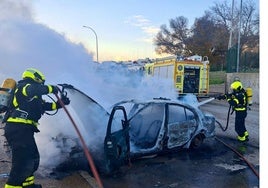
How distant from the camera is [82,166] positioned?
5980 mm

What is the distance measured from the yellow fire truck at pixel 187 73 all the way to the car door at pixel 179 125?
35.3 feet

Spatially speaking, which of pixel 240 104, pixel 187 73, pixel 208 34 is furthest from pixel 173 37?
pixel 240 104

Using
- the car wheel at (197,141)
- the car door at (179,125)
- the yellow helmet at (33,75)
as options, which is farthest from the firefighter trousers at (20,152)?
the car wheel at (197,141)

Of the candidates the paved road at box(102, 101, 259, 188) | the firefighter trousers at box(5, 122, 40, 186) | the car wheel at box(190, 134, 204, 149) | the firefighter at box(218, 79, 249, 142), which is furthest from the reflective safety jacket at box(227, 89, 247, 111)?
the firefighter trousers at box(5, 122, 40, 186)

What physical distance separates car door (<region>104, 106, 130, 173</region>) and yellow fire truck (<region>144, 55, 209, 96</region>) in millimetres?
12419

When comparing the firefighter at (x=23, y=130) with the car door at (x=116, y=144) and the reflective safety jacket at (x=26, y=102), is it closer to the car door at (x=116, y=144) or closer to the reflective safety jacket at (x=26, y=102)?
the reflective safety jacket at (x=26, y=102)

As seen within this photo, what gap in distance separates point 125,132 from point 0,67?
3.03m

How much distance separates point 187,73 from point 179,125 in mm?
12030

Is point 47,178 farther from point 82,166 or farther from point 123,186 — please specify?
point 123,186

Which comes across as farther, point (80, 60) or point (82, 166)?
point (80, 60)

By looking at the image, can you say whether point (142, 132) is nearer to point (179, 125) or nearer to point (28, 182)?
point (179, 125)

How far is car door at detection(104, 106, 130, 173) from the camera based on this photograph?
5504mm

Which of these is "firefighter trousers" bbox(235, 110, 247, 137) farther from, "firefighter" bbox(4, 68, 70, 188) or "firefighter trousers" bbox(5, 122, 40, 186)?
"firefighter trousers" bbox(5, 122, 40, 186)

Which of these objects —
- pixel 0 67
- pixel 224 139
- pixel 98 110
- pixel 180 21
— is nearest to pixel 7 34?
pixel 0 67
